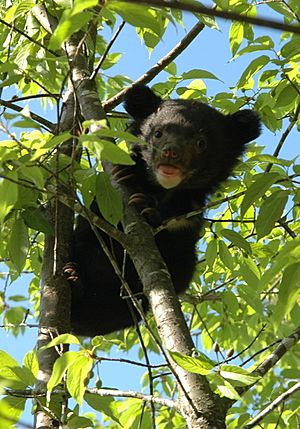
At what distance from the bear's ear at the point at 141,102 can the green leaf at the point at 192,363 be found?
382cm

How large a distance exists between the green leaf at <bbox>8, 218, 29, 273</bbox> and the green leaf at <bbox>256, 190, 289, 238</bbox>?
1.26 metres

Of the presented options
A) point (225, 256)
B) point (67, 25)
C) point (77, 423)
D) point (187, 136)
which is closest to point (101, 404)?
point (77, 423)

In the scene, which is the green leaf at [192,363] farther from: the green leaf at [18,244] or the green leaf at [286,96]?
the green leaf at [286,96]

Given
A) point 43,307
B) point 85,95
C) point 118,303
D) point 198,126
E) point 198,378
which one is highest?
point 198,126

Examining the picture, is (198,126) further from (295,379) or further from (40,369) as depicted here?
(40,369)

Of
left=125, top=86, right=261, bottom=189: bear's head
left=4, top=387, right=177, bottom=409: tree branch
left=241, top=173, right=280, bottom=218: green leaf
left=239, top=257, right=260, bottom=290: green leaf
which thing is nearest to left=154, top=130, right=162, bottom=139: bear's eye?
left=125, top=86, right=261, bottom=189: bear's head

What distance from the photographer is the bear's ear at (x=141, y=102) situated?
6096 mm

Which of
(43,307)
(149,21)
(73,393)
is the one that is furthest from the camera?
(43,307)

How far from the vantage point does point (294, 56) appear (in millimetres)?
4797

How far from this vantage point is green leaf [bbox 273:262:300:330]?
7.87 feet

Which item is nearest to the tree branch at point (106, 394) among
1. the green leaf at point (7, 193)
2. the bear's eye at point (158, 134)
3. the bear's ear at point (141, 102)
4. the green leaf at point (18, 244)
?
the green leaf at point (18, 244)

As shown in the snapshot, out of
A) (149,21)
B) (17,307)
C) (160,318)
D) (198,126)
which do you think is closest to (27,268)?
(17,307)

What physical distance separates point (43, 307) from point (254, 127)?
120 inches

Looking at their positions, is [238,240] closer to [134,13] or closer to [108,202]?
[108,202]
